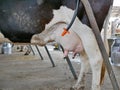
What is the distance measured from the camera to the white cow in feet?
7.03

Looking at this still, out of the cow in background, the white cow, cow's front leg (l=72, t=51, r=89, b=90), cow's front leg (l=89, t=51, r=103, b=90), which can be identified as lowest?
cow's front leg (l=72, t=51, r=89, b=90)

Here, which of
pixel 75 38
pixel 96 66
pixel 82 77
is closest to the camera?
pixel 96 66

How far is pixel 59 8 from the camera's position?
2199 millimetres

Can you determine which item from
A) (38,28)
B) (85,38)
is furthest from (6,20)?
(85,38)

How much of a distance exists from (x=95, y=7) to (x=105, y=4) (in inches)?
4.0

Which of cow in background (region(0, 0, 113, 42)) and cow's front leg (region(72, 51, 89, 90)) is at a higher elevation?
cow in background (region(0, 0, 113, 42))

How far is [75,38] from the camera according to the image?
2.27 metres

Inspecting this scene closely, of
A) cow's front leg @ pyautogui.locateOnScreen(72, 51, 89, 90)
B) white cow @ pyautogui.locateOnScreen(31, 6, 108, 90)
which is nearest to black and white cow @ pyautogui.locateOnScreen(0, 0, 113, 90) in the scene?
white cow @ pyautogui.locateOnScreen(31, 6, 108, 90)

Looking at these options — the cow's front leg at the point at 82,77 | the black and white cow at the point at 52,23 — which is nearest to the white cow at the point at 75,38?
the black and white cow at the point at 52,23

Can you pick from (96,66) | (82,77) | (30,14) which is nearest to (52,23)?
(30,14)

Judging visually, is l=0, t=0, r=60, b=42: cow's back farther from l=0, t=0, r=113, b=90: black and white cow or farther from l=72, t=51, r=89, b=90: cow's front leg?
l=72, t=51, r=89, b=90: cow's front leg

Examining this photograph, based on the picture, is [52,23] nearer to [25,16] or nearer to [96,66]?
[25,16]

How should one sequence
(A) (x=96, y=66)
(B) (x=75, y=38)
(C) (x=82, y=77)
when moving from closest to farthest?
(A) (x=96, y=66)
(B) (x=75, y=38)
(C) (x=82, y=77)

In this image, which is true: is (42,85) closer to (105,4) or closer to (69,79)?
(69,79)
